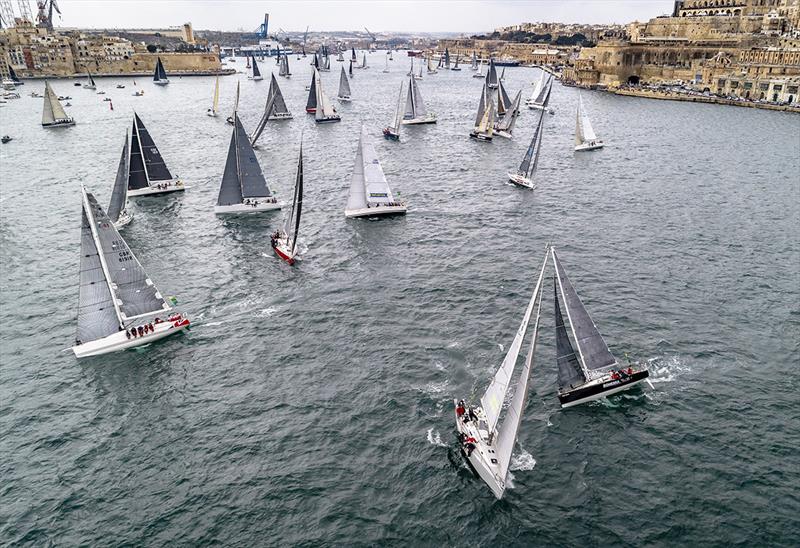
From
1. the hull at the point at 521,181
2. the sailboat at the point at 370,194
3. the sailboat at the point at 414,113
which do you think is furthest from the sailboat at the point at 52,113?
the hull at the point at 521,181

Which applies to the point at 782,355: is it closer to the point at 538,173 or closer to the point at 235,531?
the point at 235,531

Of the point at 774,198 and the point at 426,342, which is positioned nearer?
the point at 426,342

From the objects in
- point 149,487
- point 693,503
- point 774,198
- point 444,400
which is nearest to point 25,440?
point 149,487

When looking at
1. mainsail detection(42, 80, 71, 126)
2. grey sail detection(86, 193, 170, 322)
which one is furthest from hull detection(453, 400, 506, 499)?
mainsail detection(42, 80, 71, 126)

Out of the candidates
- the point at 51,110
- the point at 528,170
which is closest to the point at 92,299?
the point at 528,170

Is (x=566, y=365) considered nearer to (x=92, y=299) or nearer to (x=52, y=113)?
(x=92, y=299)

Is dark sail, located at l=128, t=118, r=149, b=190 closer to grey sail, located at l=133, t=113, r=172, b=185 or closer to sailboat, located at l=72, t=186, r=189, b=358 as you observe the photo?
grey sail, located at l=133, t=113, r=172, b=185
